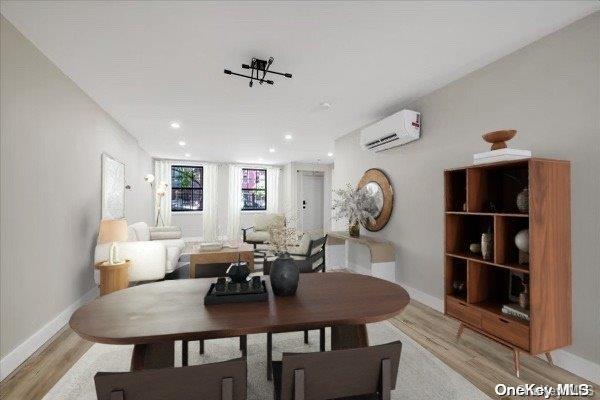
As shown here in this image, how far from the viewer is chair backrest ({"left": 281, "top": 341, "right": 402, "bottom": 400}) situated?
2.93 feet

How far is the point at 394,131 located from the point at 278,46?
6.14 ft

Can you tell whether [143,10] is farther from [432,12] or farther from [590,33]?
[590,33]

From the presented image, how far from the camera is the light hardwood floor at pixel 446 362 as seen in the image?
74.5 inches

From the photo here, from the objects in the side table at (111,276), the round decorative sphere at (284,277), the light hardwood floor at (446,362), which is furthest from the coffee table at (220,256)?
the round decorative sphere at (284,277)

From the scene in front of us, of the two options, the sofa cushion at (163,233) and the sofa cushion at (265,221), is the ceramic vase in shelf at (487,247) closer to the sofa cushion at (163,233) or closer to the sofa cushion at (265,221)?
the sofa cushion at (265,221)

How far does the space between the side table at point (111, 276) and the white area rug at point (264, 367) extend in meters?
0.93

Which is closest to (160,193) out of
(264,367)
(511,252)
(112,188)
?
(112,188)

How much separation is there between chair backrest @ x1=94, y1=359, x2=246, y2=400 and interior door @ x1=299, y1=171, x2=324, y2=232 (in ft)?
27.7

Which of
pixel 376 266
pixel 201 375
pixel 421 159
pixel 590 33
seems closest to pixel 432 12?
pixel 590 33

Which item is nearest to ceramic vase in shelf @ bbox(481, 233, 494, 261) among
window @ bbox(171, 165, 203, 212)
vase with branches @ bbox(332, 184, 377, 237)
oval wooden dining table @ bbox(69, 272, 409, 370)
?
oval wooden dining table @ bbox(69, 272, 409, 370)

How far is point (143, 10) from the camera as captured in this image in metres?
1.91

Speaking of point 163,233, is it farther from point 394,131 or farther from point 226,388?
point 226,388

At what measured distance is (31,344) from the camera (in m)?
2.27

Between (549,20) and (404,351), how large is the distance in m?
2.75
